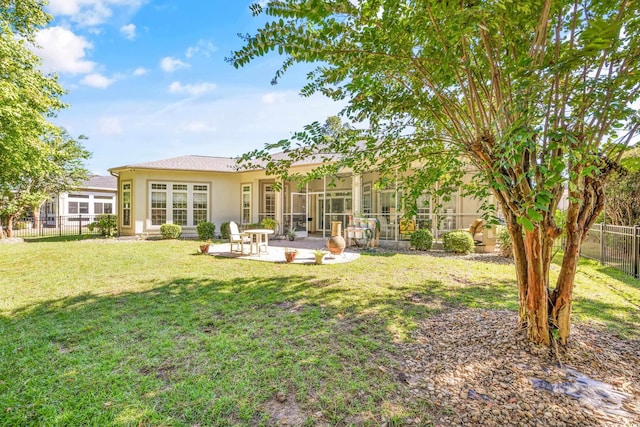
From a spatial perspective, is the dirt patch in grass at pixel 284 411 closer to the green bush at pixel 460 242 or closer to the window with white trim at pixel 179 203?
the green bush at pixel 460 242

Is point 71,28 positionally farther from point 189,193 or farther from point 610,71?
point 610,71

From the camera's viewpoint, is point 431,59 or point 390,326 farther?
point 390,326

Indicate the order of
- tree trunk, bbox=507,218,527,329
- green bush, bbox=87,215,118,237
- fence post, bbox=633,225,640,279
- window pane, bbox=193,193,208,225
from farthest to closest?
window pane, bbox=193,193,208,225, green bush, bbox=87,215,118,237, fence post, bbox=633,225,640,279, tree trunk, bbox=507,218,527,329

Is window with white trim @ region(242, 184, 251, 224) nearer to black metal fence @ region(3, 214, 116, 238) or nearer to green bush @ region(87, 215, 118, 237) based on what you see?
green bush @ region(87, 215, 118, 237)

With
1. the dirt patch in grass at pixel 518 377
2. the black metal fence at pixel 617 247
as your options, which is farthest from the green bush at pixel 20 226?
the black metal fence at pixel 617 247

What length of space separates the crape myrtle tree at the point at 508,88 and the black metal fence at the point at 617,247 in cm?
612

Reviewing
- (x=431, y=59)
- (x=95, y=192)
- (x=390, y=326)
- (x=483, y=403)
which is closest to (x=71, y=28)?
(x=431, y=59)

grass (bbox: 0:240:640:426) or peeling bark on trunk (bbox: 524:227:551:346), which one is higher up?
peeling bark on trunk (bbox: 524:227:551:346)

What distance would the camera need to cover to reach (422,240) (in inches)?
439

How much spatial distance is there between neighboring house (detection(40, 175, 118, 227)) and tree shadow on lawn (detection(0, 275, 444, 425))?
91.1 feet

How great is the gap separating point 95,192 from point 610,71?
36027 mm

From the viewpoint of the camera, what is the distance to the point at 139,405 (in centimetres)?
A: 244

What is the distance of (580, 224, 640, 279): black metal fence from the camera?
724 cm

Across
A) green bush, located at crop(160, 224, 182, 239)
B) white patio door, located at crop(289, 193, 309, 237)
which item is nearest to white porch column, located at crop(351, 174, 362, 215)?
white patio door, located at crop(289, 193, 309, 237)
